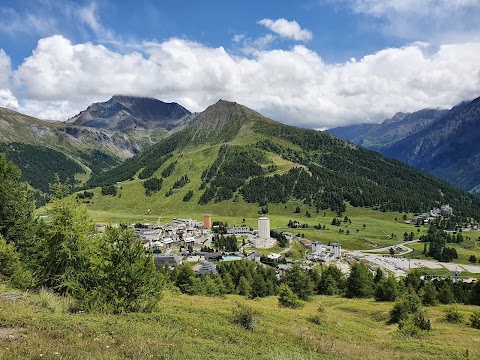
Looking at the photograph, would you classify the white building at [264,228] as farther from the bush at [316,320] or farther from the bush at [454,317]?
the bush at [316,320]

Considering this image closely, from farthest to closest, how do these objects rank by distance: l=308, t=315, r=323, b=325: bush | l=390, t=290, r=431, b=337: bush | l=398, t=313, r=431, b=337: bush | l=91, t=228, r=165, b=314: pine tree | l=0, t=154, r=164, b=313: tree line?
1. l=390, t=290, r=431, b=337: bush
2. l=398, t=313, r=431, b=337: bush
3. l=308, t=315, r=323, b=325: bush
4. l=0, t=154, r=164, b=313: tree line
5. l=91, t=228, r=165, b=314: pine tree

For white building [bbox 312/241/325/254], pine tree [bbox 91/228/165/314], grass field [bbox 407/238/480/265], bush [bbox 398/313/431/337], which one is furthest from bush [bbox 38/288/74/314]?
grass field [bbox 407/238/480/265]

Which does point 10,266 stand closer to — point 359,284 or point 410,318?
point 410,318

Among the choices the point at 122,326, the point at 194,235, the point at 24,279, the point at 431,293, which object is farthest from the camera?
the point at 194,235

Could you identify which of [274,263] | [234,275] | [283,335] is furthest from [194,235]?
[283,335]

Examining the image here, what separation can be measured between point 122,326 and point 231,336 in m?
6.66

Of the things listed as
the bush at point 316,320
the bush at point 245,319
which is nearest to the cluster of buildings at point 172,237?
the bush at point 316,320

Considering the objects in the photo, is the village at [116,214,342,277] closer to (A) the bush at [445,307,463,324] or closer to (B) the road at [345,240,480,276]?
(B) the road at [345,240,480,276]

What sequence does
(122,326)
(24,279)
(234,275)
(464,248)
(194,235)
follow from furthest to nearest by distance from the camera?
(464,248) < (194,235) < (234,275) < (24,279) < (122,326)

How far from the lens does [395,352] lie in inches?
983

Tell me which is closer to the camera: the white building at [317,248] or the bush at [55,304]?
the bush at [55,304]

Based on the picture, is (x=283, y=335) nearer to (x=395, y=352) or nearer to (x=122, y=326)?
(x=395, y=352)

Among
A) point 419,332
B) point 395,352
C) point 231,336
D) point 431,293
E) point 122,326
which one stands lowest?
point 431,293

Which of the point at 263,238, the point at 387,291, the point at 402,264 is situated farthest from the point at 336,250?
the point at 387,291
